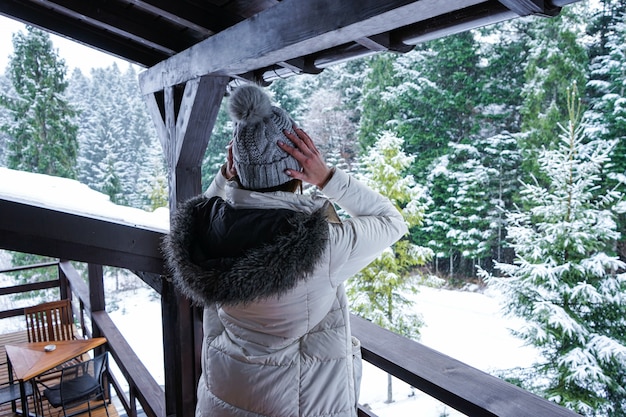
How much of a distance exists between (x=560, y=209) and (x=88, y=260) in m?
6.35

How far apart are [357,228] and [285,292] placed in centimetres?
21

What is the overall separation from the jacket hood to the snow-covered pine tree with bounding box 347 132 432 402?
7.04m

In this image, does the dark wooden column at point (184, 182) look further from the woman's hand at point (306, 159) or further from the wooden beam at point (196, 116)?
the woman's hand at point (306, 159)

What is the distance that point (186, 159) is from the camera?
2076 mm

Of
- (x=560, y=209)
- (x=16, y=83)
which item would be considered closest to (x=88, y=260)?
(x=560, y=209)

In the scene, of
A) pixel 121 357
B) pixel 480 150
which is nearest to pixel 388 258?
pixel 480 150

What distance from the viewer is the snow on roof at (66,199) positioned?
143 cm

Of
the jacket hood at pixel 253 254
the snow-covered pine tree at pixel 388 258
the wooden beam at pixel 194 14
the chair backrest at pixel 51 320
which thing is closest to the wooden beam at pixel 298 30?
the wooden beam at pixel 194 14

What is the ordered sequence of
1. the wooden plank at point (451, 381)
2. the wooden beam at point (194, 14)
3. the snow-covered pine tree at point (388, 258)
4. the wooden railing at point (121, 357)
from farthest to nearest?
1. the snow-covered pine tree at point (388, 258)
2. the wooden railing at point (121, 357)
3. the wooden beam at point (194, 14)
4. the wooden plank at point (451, 381)

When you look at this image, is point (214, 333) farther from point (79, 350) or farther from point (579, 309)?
point (579, 309)

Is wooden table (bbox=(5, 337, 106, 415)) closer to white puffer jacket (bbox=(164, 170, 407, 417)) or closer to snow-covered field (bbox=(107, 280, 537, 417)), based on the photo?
white puffer jacket (bbox=(164, 170, 407, 417))

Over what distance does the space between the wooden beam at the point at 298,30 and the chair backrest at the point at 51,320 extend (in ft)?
11.3

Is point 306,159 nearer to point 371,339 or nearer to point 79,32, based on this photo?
point 371,339

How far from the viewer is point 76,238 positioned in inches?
57.4
